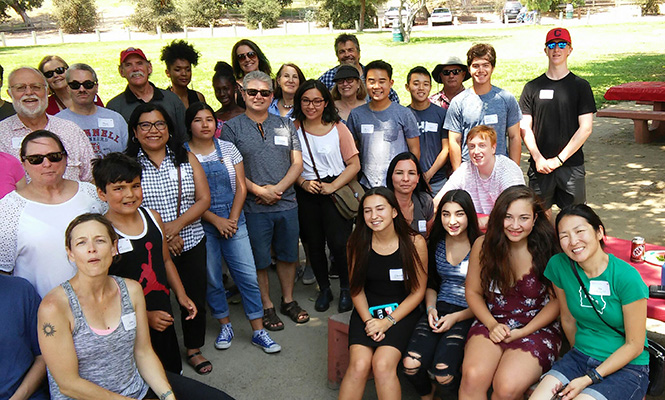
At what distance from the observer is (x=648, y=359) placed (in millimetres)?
3102

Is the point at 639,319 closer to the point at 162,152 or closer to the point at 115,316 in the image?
the point at 115,316

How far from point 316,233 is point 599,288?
255 centimetres

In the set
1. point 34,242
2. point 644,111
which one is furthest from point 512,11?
point 34,242

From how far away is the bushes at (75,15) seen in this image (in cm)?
4484

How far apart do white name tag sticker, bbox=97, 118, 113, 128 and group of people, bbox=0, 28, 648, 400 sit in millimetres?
24

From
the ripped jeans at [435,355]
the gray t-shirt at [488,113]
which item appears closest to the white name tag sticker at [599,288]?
the ripped jeans at [435,355]

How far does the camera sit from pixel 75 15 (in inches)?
1788

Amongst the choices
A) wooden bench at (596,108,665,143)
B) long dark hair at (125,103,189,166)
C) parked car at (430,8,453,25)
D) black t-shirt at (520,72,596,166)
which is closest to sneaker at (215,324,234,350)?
long dark hair at (125,103,189,166)

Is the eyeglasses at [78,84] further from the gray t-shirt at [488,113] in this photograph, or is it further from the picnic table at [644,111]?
the picnic table at [644,111]

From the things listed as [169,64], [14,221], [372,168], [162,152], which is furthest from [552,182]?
[14,221]

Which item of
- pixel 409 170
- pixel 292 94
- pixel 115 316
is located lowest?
pixel 115 316

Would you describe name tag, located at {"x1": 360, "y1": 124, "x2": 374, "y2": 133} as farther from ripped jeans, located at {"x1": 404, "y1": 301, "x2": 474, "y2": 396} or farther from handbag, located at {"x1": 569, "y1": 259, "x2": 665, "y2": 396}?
handbag, located at {"x1": 569, "y1": 259, "x2": 665, "y2": 396}

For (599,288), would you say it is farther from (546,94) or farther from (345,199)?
(546,94)

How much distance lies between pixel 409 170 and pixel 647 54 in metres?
21.2
